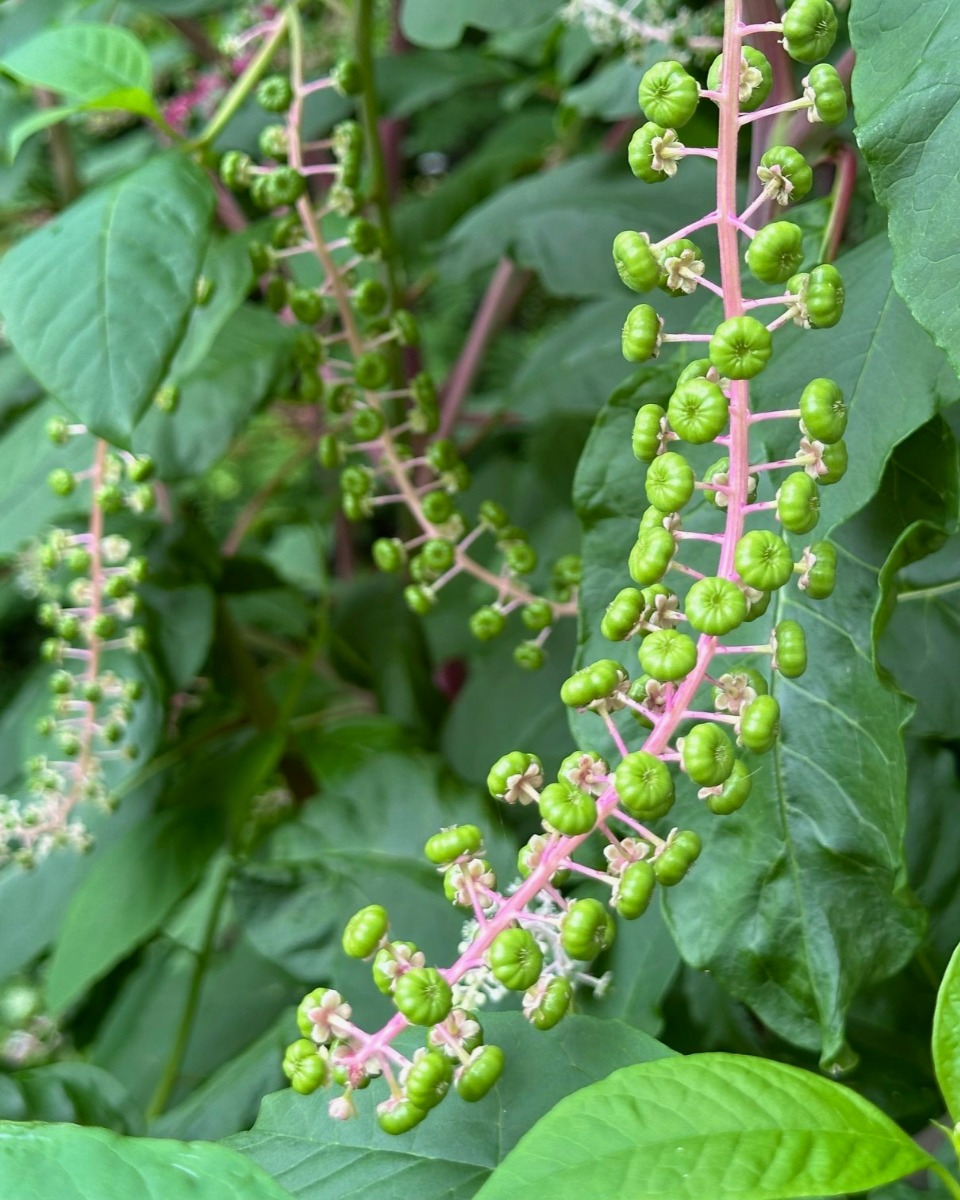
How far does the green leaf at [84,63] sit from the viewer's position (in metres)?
0.67

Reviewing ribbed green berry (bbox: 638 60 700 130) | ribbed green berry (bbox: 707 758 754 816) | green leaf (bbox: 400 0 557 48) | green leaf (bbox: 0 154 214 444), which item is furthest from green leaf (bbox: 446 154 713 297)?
ribbed green berry (bbox: 707 758 754 816)

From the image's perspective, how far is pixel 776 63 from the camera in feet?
1.94

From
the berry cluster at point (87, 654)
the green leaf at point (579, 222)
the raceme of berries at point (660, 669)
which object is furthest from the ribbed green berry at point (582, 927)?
the green leaf at point (579, 222)

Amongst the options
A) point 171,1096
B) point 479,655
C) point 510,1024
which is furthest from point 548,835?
point 171,1096

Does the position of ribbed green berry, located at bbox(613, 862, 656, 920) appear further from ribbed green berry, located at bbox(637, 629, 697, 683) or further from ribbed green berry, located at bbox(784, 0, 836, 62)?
ribbed green berry, located at bbox(784, 0, 836, 62)

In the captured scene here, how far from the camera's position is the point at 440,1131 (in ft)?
1.44

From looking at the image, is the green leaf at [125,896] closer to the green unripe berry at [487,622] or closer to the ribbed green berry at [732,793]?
the green unripe berry at [487,622]

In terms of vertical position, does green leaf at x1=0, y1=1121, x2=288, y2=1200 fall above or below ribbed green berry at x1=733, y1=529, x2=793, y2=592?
below

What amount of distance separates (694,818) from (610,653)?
0.08 m

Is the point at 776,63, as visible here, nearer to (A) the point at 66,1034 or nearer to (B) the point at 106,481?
(B) the point at 106,481

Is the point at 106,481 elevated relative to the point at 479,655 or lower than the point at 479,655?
elevated

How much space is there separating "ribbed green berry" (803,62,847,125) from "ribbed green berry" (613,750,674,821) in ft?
0.81

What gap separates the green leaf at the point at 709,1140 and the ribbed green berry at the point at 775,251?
10.6 inches

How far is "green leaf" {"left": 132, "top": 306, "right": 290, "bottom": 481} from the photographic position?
812 mm
